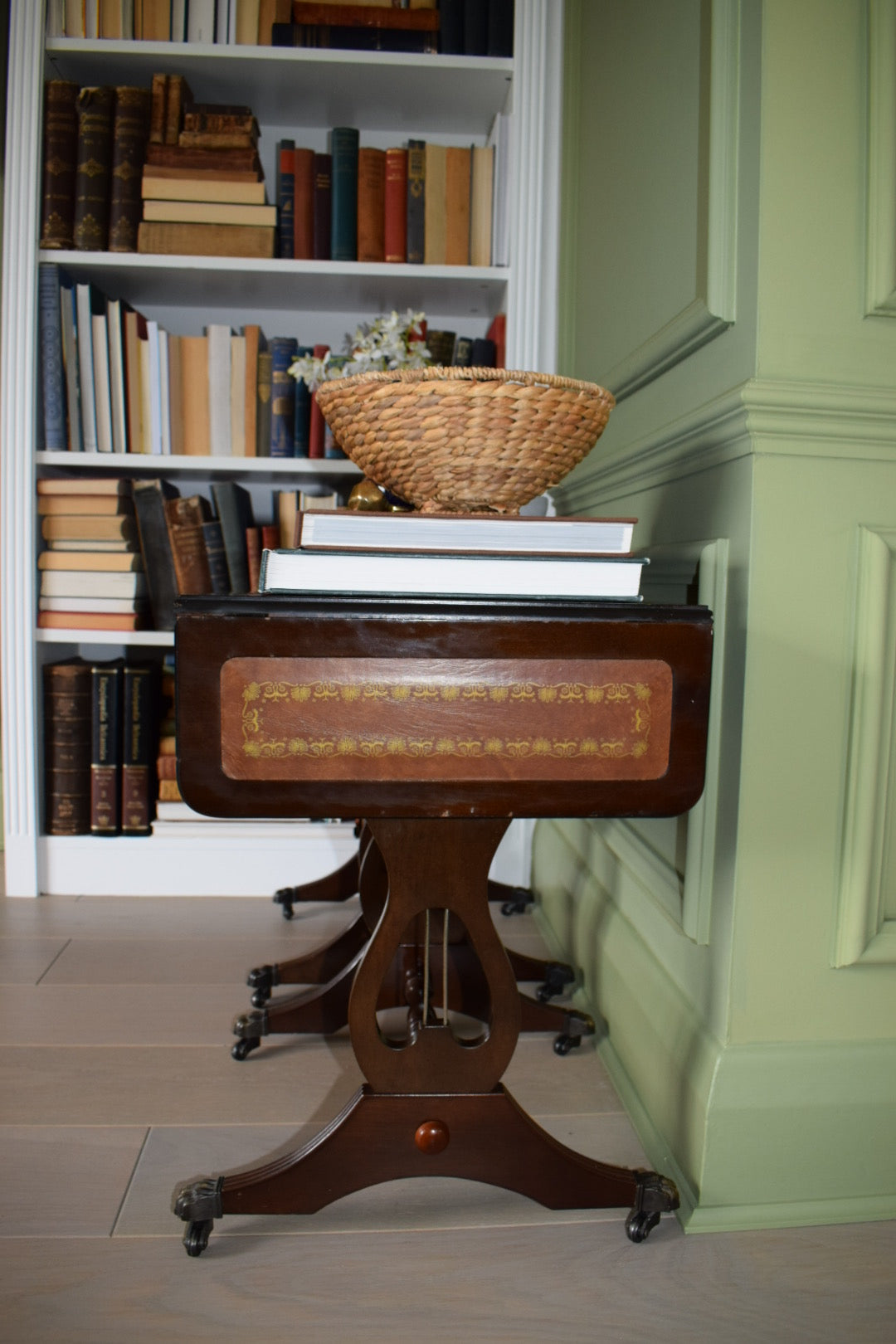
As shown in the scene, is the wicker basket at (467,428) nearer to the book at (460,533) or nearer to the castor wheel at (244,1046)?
the book at (460,533)

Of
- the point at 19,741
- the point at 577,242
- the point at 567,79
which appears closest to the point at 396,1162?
the point at 19,741

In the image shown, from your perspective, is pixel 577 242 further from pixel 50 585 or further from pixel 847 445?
pixel 50 585

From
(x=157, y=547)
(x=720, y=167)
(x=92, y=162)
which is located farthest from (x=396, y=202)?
(x=720, y=167)

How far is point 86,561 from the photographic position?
5.72 ft

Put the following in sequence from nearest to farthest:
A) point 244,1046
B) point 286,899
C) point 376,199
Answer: point 244,1046, point 286,899, point 376,199

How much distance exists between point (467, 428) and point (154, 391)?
1.19m

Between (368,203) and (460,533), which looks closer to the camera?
(460,533)

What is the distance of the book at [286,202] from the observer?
1.74 meters

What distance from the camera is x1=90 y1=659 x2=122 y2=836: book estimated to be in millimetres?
1764

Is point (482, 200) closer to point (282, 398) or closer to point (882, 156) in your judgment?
point (282, 398)

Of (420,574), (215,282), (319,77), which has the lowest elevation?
(420,574)

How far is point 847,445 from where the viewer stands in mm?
824

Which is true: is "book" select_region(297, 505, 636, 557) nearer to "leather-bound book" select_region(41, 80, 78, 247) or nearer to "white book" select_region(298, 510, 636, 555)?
"white book" select_region(298, 510, 636, 555)

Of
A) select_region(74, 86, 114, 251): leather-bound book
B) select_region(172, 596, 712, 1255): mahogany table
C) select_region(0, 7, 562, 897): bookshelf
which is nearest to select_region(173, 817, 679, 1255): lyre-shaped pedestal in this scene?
select_region(172, 596, 712, 1255): mahogany table
